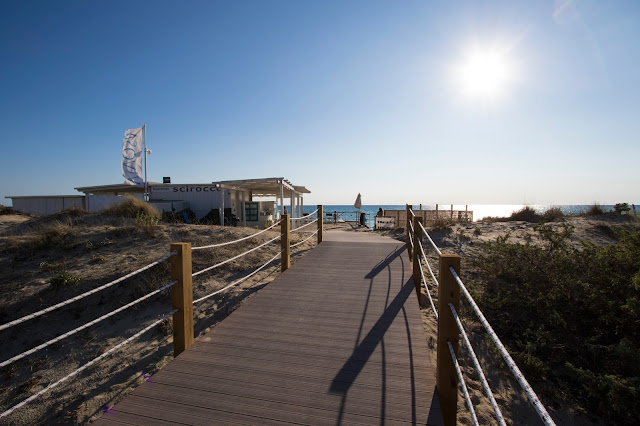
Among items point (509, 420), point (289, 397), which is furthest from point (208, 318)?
point (509, 420)

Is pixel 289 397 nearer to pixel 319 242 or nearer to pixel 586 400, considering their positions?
pixel 586 400

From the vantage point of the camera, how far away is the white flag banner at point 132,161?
1902cm

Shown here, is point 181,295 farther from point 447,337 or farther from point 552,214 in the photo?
point 552,214

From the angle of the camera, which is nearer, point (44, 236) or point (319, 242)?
point (44, 236)

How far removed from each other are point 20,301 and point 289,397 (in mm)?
7105

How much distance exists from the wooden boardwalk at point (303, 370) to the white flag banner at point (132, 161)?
17180mm

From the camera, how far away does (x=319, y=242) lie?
1013 cm

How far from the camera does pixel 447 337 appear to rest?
274 cm

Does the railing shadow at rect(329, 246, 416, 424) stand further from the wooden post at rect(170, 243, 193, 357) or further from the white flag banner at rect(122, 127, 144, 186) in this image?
the white flag banner at rect(122, 127, 144, 186)

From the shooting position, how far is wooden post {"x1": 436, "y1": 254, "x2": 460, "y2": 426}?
2.65 meters

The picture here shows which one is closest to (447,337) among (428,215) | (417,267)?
(417,267)

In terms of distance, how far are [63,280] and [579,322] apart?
9838mm

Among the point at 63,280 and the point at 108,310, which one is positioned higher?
the point at 63,280

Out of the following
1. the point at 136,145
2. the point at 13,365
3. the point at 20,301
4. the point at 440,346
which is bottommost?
the point at 13,365
